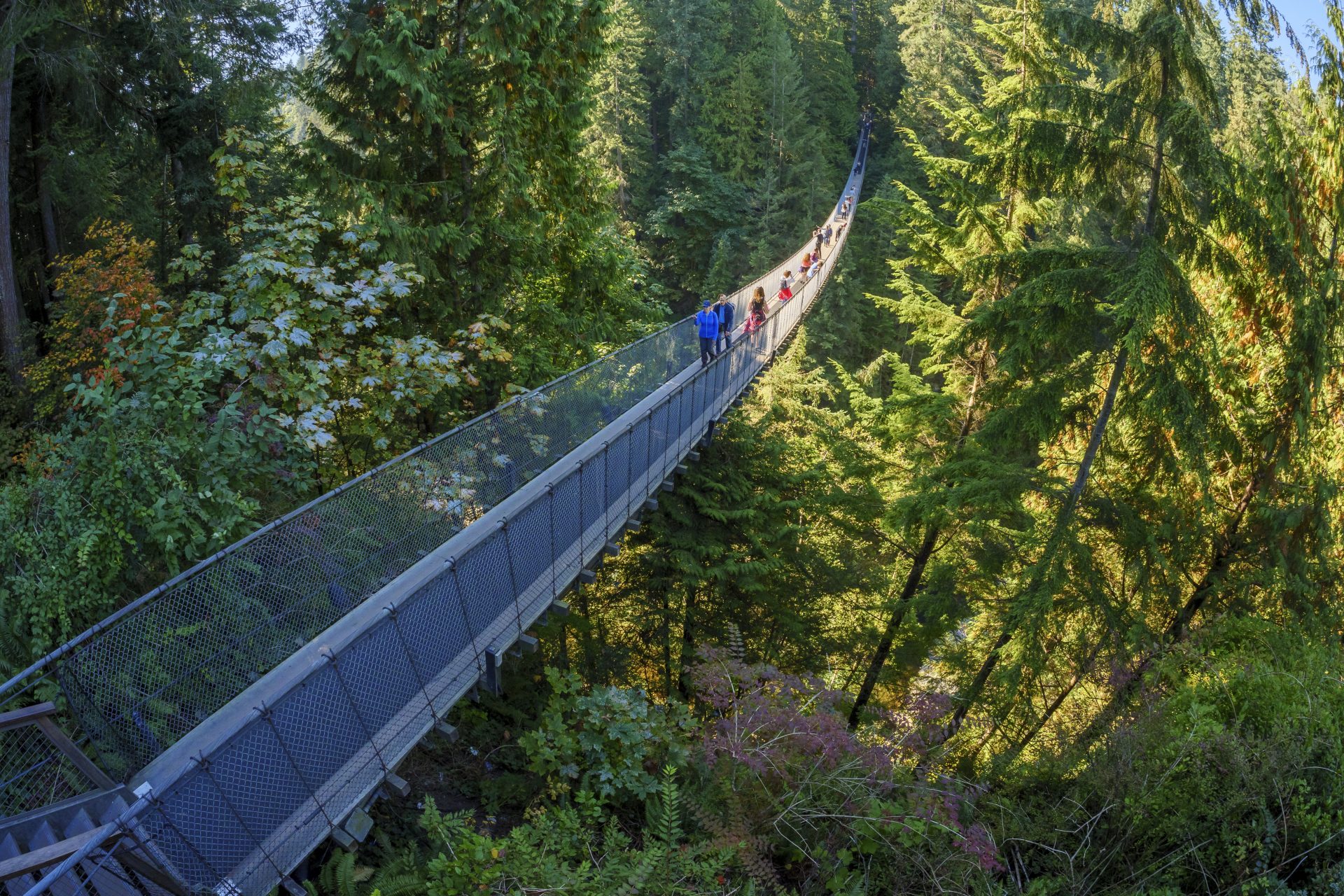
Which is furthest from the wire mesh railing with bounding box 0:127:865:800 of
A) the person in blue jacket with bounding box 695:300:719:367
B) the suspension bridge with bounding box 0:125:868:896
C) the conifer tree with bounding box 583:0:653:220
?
the conifer tree with bounding box 583:0:653:220

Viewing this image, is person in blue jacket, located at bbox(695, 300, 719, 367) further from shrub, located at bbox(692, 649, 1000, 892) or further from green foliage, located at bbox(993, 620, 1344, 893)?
green foliage, located at bbox(993, 620, 1344, 893)

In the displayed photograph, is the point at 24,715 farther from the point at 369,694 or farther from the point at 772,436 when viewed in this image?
the point at 772,436

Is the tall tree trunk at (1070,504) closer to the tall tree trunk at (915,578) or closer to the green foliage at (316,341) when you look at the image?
the tall tree trunk at (915,578)

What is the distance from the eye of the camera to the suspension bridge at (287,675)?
152 inches

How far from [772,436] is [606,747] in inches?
338

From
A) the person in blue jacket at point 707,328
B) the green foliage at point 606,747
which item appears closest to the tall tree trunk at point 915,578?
the person in blue jacket at point 707,328

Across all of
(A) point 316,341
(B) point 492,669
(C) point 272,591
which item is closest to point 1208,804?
(B) point 492,669

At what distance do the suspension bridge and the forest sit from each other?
2.01ft

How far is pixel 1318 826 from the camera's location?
14.5 feet

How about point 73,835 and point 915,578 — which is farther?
point 915,578

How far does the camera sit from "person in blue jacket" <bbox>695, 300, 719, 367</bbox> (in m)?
11.6

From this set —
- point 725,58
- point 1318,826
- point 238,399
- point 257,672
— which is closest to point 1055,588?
point 1318,826

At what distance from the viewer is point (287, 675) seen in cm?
484

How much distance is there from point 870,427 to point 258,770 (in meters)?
8.56
